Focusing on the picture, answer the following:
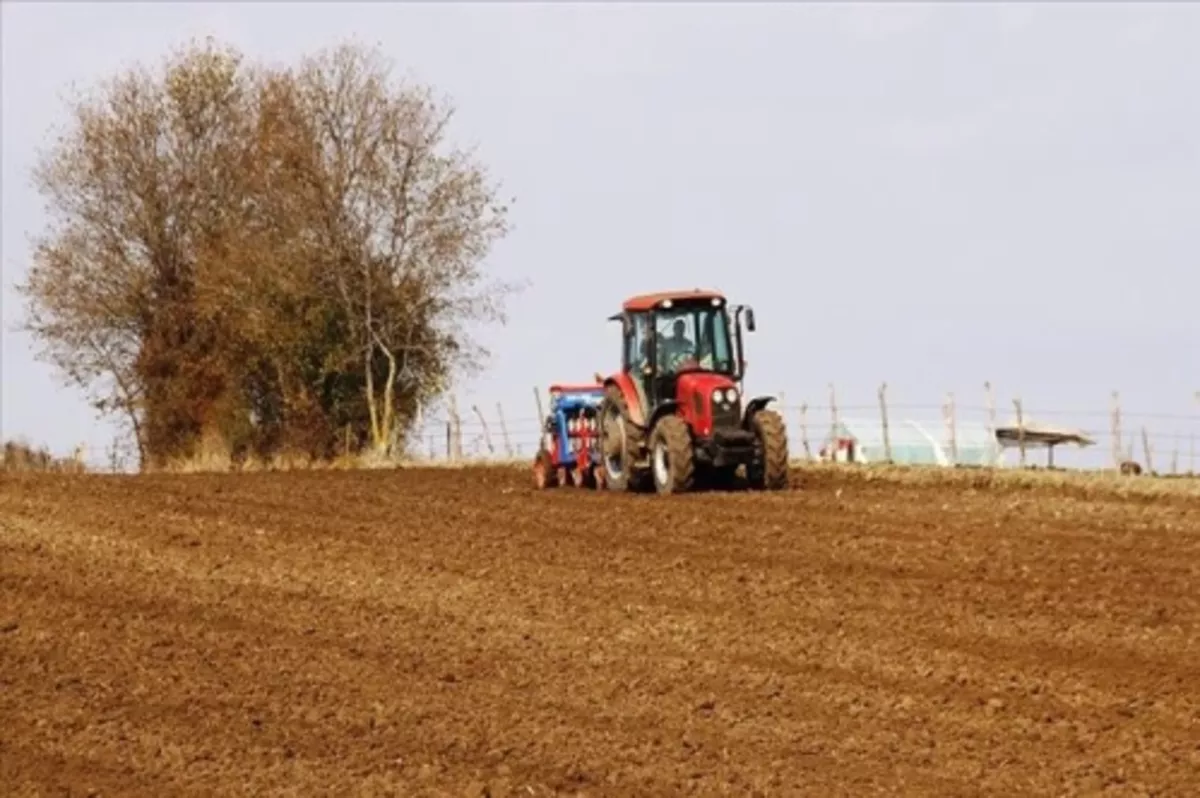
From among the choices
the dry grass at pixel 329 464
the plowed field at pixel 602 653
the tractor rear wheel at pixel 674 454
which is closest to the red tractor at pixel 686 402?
the tractor rear wheel at pixel 674 454

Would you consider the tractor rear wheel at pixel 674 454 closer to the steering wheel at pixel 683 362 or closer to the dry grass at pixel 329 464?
the steering wheel at pixel 683 362

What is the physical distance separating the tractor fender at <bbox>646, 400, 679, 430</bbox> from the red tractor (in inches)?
0.5

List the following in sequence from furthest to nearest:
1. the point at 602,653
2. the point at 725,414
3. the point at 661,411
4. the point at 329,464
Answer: the point at 329,464 → the point at 661,411 → the point at 725,414 → the point at 602,653

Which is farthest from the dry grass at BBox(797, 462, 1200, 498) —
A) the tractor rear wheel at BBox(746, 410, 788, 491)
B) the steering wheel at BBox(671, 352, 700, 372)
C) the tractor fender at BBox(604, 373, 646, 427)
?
the tractor fender at BBox(604, 373, 646, 427)

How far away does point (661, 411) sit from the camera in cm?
2453

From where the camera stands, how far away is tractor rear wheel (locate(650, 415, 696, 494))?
23.8m

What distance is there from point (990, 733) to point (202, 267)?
3678 cm

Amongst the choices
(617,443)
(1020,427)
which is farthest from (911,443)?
(617,443)

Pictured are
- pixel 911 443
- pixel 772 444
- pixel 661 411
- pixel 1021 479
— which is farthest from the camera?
pixel 911 443

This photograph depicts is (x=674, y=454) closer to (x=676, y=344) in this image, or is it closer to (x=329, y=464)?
Answer: (x=676, y=344)

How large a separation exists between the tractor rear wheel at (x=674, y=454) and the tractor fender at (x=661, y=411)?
12cm

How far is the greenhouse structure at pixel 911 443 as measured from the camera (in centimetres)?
4231

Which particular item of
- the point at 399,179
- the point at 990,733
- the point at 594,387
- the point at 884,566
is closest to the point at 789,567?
the point at 884,566

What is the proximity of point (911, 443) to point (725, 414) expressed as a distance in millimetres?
25203
